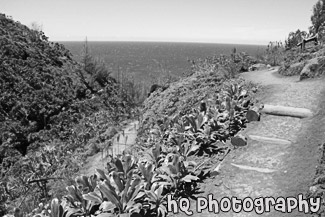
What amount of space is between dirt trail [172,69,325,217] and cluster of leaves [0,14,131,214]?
3685mm

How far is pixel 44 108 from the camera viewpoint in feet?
37.9

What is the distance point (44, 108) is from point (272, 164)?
981 centimetres

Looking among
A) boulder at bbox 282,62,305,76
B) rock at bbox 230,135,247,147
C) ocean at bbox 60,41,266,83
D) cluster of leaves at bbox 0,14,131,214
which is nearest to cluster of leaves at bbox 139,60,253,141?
cluster of leaves at bbox 0,14,131,214

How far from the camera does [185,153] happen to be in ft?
14.0

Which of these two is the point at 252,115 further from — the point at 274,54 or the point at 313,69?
the point at 274,54

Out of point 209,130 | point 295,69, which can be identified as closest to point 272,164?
point 209,130

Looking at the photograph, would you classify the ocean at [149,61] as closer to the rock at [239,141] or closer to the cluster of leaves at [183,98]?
the cluster of leaves at [183,98]

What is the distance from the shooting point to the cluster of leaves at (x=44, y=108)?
8.30 m

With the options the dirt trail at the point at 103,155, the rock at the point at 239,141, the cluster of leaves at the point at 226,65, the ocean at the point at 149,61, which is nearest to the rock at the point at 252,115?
the rock at the point at 239,141

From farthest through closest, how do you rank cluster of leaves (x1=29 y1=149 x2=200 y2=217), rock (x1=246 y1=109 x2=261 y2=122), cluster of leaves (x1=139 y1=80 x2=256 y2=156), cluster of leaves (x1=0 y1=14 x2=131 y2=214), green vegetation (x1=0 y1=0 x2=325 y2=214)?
cluster of leaves (x1=0 y1=14 x2=131 y2=214) → rock (x1=246 y1=109 x2=261 y2=122) → cluster of leaves (x1=139 y1=80 x2=256 y2=156) → green vegetation (x1=0 y1=0 x2=325 y2=214) → cluster of leaves (x1=29 y1=149 x2=200 y2=217)

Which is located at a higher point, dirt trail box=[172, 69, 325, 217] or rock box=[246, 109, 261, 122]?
rock box=[246, 109, 261, 122]

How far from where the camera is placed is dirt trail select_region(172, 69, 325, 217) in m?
3.34

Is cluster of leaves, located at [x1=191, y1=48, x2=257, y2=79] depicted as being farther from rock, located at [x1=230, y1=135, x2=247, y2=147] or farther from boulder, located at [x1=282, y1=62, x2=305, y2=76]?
rock, located at [x1=230, y1=135, x2=247, y2=147]

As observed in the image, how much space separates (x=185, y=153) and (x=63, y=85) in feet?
33.7
